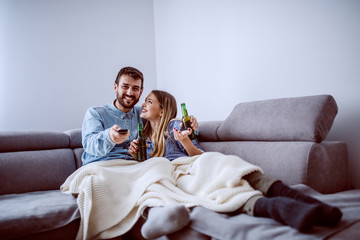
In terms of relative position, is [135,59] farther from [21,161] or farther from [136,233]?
[136,233]

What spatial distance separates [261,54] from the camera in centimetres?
213

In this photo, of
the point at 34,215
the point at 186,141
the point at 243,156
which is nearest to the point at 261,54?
the point at 243,156

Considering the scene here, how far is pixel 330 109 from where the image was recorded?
155 cm

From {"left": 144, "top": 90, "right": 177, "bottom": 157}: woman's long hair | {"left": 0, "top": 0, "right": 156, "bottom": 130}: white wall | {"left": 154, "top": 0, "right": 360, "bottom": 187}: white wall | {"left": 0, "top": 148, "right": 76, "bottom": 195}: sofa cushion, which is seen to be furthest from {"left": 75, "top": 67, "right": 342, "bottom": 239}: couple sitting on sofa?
{"left": 0, "top": 0, "right": 156, "bottom": 130}: white wall

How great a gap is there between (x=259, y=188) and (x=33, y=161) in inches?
61.1

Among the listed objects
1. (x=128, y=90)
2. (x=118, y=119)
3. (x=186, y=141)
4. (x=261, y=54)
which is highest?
(x=261, y=54)

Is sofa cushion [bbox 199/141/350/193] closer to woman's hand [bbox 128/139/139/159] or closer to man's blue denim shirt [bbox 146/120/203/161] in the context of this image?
man's blue denim shirt [bbox 146/120/203/161]

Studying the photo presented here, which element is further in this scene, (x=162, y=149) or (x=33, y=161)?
(x=33, y=161)

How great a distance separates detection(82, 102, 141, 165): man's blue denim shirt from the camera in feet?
5.37

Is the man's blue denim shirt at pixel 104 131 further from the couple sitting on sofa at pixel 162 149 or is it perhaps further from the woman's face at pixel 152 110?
the woman's face at pixel 152 110

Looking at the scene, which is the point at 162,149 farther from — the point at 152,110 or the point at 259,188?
the point at 259,188

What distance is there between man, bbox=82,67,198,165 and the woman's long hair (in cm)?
13

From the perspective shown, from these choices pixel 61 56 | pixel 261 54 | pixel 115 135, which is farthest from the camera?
pixel 61 56

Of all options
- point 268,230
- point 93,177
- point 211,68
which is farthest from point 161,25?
point 268,230
